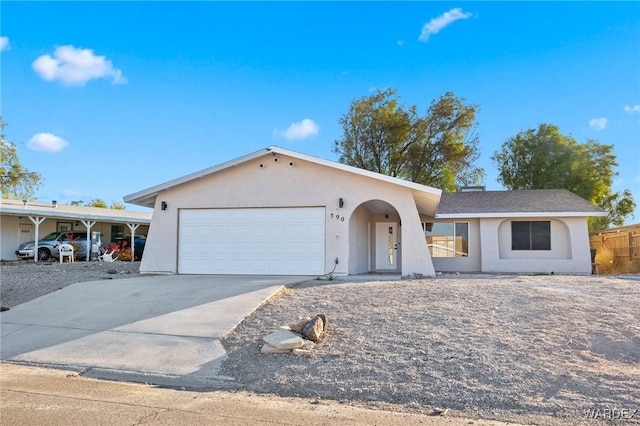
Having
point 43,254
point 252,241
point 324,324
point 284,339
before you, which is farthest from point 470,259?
point 43,254

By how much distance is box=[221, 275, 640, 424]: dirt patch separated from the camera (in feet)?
16.6

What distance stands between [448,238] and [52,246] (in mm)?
19801

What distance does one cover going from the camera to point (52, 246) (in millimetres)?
23750

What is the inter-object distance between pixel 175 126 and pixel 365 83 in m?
14.9

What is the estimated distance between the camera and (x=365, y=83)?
101ft

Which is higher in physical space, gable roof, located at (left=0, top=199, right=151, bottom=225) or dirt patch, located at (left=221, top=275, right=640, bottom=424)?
gable roof, located at (left=0, top=199, right=151, bottom=225)

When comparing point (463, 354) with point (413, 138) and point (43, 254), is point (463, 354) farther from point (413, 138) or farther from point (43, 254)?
point (413, 138)

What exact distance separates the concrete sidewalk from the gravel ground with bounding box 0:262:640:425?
0.29m

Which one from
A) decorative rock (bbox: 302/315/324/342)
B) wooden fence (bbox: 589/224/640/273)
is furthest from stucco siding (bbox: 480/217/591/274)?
decorative rock (bbox: 302/315/324/342)

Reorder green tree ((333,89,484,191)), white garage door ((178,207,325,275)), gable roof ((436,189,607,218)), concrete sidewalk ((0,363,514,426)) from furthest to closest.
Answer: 1. green tree ((333,89,484,191))
2. gable roof ((436,189,607,218))
3. white garage door ((178,207,325,275))
4. concrete sidewalk ((0,363,514,426))

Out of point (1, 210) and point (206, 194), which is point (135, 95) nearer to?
point (206, 194)

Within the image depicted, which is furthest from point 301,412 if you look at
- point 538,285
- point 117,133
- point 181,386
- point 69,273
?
point 117,133

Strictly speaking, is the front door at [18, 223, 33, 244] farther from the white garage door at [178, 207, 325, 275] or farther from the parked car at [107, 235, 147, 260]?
the white garage door at [178, 207, 325, 275]

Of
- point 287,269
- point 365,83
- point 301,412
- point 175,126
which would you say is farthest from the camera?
point 365,83
